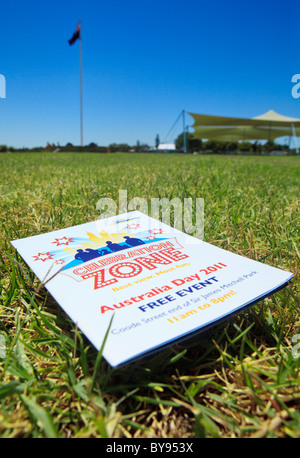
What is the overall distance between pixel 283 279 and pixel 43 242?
1.78 feet

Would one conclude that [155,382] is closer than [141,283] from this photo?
Yes

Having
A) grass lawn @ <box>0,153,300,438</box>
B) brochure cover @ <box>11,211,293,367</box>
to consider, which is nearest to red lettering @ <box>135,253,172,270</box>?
brochure cover @ <box>11,211,293,367</box>

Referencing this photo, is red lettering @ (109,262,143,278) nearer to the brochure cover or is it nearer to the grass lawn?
the brochure cover

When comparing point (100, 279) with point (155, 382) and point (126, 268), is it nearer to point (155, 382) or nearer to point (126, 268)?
point (126, 268)

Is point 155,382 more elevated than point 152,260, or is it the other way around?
point 152,260

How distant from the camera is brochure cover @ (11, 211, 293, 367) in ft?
1.27

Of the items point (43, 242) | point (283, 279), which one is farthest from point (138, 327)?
point (43, 242)

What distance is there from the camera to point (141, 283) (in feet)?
1.66

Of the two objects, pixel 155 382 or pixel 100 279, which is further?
pixel 100 279

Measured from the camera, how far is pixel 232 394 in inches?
15.3

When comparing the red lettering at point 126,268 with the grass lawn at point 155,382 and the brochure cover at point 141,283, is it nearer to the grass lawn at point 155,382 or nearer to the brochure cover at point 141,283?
the brochure cover at point 141,283

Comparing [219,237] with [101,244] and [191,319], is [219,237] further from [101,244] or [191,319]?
[191,319]

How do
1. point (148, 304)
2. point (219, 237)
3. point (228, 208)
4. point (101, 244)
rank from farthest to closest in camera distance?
point (228, 208) → point (219, 237) → point (101, 244) → point (148, 304)

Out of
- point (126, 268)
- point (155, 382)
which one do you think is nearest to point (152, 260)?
point (126, 268)
